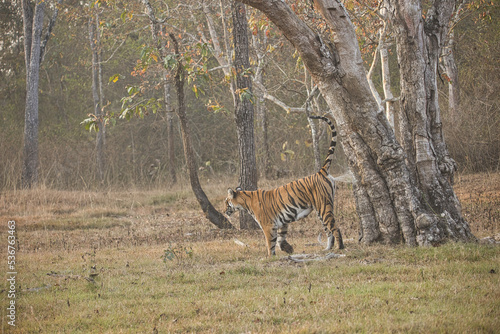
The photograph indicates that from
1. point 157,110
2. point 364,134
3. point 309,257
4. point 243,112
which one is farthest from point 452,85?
point 157,110

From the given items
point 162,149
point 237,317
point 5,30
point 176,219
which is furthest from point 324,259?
point 5,30

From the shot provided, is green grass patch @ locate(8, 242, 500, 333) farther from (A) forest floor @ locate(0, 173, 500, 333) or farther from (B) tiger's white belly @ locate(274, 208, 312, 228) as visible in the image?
(B) tiger's white belly @ locate(274, 208, 312, 228)

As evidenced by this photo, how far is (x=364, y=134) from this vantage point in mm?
7957

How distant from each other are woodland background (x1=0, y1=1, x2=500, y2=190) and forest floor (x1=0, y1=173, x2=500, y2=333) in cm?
583

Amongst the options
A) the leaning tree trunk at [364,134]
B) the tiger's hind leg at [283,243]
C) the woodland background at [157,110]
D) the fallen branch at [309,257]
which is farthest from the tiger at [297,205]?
the woodland background at [157,110]

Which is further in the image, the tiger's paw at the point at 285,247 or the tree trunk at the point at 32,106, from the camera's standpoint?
the tree trunk at the point at 32,106

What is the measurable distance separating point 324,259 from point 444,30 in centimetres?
411

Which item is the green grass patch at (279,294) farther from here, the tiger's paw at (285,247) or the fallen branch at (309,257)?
the tiger's paw at (285,247)

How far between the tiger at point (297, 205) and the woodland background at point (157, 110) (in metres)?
7.47

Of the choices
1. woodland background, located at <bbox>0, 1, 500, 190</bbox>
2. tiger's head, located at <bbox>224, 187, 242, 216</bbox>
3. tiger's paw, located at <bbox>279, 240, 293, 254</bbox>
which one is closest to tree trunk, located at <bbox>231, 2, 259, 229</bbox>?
tiger's head, located at <bbox>224, 187, 242, 216</bbox>

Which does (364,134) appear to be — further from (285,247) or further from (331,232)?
(285,247)

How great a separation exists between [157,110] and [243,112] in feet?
34.2

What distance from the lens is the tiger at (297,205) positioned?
27.6 ft

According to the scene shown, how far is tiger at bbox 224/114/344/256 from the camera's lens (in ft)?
27.6
